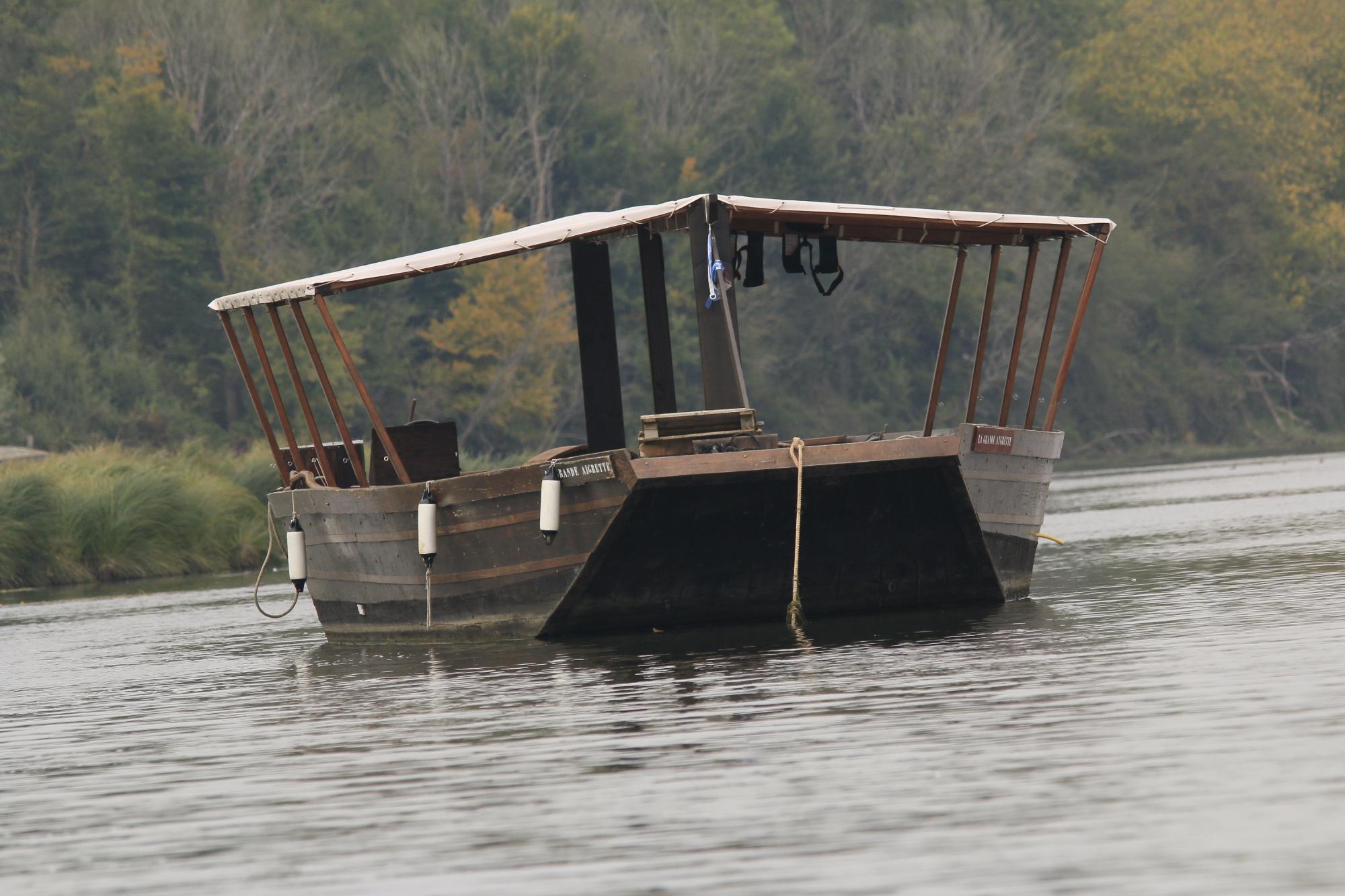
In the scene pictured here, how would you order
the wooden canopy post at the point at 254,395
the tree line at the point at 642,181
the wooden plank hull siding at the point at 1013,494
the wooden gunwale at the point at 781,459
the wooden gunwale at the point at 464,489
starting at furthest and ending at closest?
1. the tree line at the point at 642,181
2. the wooden canopy post at the point at 254,395
3. the wooden plank hull siding at the point at 1013,494
4. the wooden gunwale at the point at 464,489
5. the wooden gunwale at the point at 781,459

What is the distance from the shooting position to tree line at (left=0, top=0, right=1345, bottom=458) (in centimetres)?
5550

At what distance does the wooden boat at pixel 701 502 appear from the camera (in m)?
14.8

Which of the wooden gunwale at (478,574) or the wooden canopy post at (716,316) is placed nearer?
the wooden canopy post at (716,316)

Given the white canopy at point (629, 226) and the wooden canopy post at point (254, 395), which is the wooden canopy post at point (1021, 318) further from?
the wooden canopy post at point (254, 395)

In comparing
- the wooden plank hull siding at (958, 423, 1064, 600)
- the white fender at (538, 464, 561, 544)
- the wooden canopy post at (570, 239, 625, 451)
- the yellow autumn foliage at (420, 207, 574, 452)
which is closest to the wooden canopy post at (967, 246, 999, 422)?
the wooden plank hull siding at (958, 423, 1064, 600)

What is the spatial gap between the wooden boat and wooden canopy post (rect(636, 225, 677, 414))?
0.03m

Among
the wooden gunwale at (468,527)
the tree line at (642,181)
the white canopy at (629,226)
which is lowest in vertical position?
A: the wooden gunwale at (468,527)

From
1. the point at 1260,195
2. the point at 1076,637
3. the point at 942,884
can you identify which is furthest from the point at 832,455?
the point at 1260,195

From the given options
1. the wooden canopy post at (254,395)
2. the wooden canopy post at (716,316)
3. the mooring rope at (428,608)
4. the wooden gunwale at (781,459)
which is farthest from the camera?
the wooden canopy post at (254,395)

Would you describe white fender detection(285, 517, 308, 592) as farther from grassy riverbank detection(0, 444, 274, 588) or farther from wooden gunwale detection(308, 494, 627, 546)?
grassy riverbank detection(0, 444, 274, 588)

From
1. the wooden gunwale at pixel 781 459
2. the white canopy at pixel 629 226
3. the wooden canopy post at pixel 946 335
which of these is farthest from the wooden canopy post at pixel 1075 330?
the wooden gunwale at pixel 781 459

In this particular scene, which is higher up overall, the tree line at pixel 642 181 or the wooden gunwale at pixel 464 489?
the tree line at pixel 642 181

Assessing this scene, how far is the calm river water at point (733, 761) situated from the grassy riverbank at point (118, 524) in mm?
11122

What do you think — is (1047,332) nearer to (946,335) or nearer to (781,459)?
(946,335)
